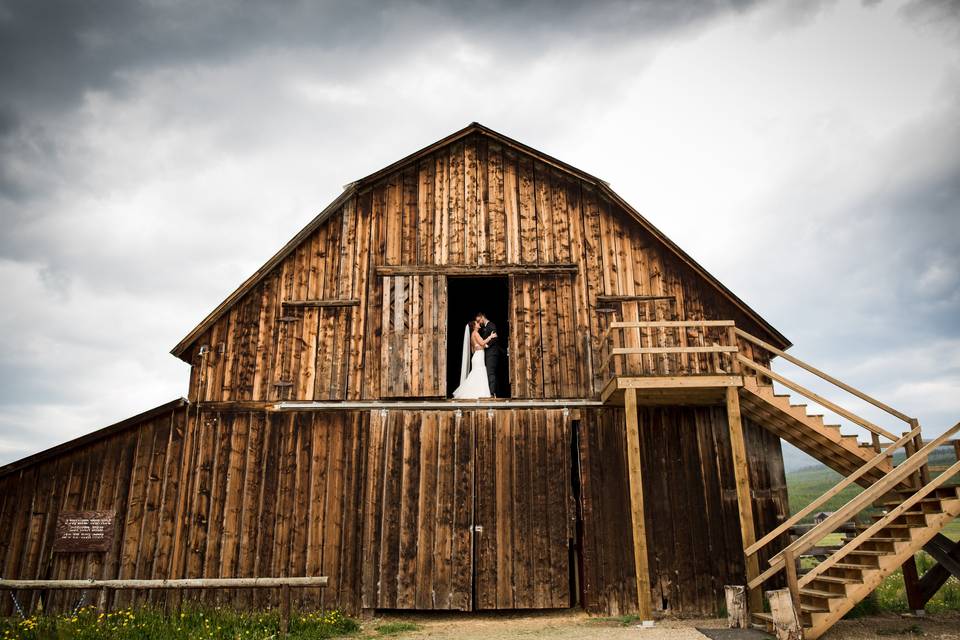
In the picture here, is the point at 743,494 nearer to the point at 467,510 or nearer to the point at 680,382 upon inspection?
the point at 680,382

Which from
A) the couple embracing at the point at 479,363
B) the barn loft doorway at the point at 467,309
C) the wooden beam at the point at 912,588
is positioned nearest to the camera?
the wooden beam at the point at 912,588

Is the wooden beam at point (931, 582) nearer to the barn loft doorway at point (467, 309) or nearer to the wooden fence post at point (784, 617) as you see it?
the wooden fence post at point (784, 617)

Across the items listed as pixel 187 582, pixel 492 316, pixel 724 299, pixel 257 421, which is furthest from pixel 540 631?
pixel 492 316

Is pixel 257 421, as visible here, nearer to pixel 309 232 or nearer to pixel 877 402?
pixel 309 232

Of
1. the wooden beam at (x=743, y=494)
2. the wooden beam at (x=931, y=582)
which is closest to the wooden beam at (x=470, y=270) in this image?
the wooden beam at (x=743, y=494)

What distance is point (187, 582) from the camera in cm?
971

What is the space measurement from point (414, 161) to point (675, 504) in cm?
846

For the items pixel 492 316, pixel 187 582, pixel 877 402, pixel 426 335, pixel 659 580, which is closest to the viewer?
pixel 187 582

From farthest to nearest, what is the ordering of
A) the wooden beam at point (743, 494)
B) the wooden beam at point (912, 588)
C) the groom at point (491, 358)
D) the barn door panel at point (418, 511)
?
1. the groom at point (491, 358)
2. the barn door panel at point (418, 511)
3. the wooden beam at point (912, 588)
4. the wooden beam at point (743, 494)

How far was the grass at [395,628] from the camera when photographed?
33.7ft

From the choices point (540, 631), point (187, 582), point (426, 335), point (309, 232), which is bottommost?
point (540, 631)

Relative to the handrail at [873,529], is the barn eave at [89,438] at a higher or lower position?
higher

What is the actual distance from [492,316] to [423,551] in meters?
8.59

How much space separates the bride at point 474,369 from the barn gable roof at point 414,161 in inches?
146
